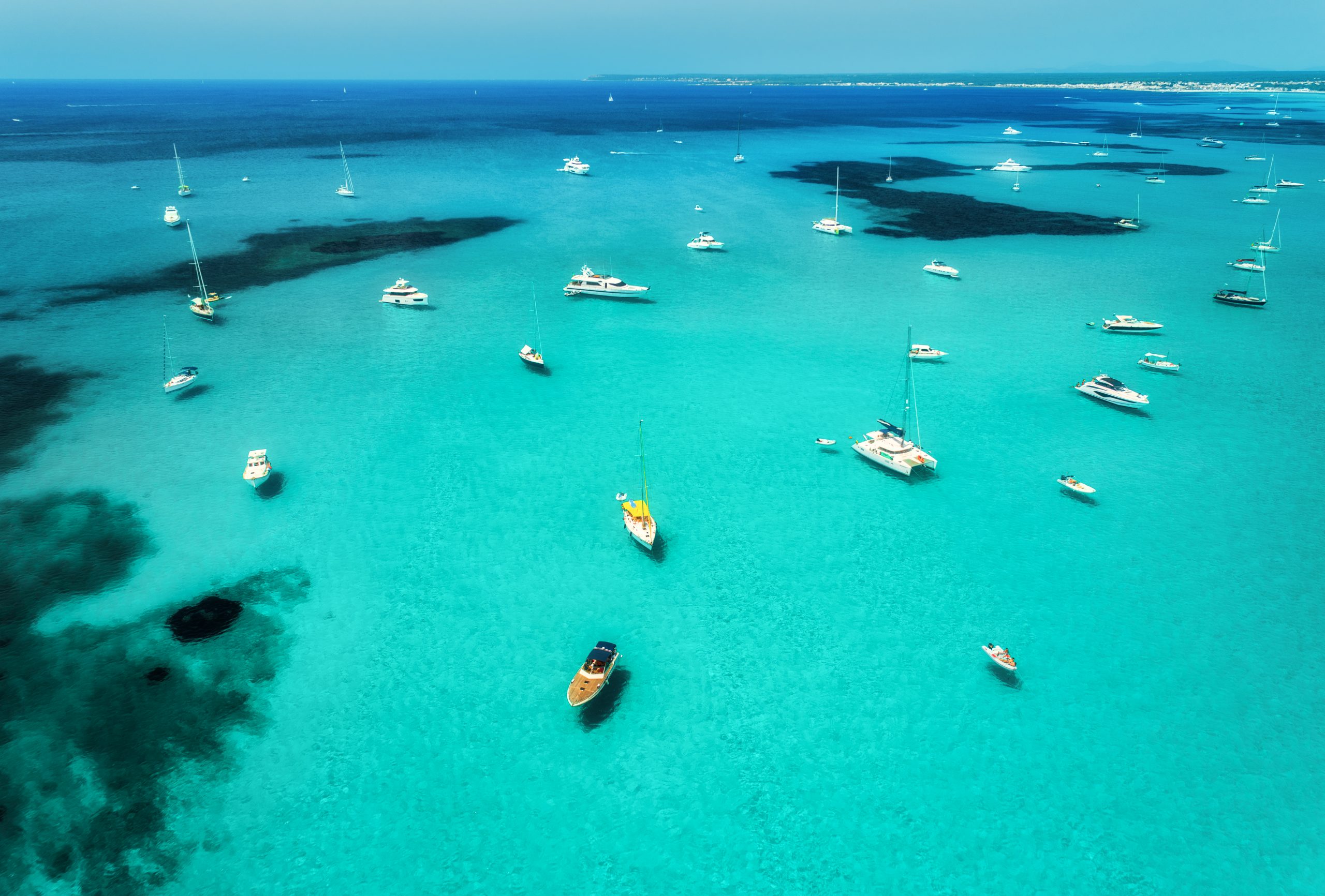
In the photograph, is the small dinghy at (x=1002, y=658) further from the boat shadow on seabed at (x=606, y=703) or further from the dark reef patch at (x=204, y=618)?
the dark reef patch at (x=204, y=618)

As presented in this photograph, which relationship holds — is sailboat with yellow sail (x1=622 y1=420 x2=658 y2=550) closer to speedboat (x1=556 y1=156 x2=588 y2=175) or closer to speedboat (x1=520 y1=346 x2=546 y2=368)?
speedboat (x1=520 y1=346 x2=546 y2=368)

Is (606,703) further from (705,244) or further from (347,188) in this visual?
(347,188)

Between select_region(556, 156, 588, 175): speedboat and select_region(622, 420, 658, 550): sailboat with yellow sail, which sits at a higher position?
select_region(556, 156, 588, 175): speedboat

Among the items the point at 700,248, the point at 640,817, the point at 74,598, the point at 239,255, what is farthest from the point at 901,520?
the point at 239,255

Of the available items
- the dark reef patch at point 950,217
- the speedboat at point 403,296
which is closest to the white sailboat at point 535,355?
the speedboat at point 403,296

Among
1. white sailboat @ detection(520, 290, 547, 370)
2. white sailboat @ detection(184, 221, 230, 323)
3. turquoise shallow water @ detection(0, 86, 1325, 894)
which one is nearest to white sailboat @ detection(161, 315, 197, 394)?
turquoise shallow water @ detection(0, 86, 1325, 894)
